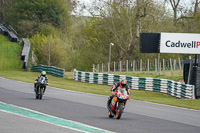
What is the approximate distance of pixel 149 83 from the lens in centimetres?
3709

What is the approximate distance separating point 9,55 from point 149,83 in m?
29.7

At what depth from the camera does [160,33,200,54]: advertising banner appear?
33919mm

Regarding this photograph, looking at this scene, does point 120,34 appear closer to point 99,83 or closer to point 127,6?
point 127,6

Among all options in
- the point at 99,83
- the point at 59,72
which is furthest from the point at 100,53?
the point at 99,83

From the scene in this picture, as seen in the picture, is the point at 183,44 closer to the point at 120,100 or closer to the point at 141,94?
the point at 141,94

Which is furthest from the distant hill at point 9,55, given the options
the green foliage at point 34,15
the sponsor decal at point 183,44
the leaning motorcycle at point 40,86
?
the leaning motorcycle at point 40,86

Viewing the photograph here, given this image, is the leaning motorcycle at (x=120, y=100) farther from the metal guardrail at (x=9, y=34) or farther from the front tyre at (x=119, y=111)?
the metal guardrail at (x=9, y=34)

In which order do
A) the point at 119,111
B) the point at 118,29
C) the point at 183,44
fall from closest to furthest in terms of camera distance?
1. the point at 119,111
2. the point at 183,44
3. the point at 118,29

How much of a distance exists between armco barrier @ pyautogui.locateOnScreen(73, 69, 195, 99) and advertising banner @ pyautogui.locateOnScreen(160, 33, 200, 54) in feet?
8.60

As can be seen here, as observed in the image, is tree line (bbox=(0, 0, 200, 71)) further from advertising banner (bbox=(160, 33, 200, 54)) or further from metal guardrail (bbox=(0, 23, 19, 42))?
advertising banner (bbox=(160, 33, 200, 54))

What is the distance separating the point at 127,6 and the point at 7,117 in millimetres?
46130

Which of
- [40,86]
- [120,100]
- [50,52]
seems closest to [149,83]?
[40,86]

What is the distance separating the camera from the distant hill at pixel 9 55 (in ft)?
185

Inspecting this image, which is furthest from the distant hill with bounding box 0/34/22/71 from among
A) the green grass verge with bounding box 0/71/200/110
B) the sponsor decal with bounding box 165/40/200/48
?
the sponsor decal with bounding box 165/40/200/48
